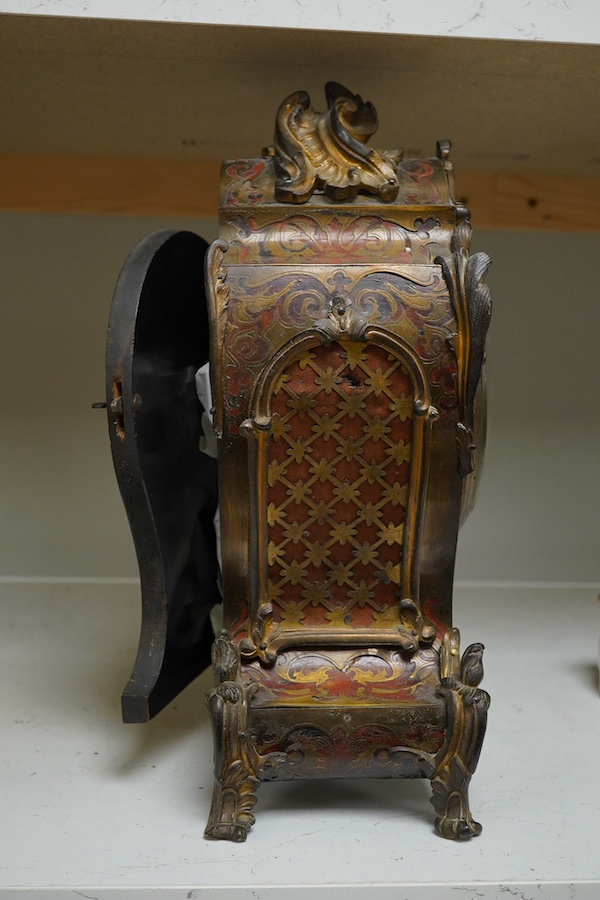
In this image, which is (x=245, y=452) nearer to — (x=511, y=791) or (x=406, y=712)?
(x=406, y=712)

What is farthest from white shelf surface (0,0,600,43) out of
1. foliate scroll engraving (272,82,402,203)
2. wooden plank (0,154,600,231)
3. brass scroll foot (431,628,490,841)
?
wooden plank (0,154,600,231)

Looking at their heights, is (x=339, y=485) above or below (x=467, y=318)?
below

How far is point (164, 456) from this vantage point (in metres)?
1.30

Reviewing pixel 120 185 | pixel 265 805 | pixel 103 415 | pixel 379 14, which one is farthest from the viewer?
pixel 103 415

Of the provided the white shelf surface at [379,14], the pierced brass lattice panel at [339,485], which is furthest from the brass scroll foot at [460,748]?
the white shelf surface at [379,14]

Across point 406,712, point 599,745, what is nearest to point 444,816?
point 406,712

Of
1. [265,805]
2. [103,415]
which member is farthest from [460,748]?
[103,415]

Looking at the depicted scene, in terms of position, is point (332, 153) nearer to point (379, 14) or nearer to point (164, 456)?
point (379, 14)

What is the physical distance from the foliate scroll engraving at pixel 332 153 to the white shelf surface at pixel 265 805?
0.72 m

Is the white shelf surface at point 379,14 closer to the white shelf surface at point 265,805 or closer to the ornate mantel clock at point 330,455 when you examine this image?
the ornate mantel clock at point 330,455

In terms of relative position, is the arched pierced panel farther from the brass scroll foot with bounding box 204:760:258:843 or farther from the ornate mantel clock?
the brass scroll foot with bounding box 204:760:258:843

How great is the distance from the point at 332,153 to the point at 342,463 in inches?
14.4

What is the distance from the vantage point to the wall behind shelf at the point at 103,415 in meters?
1.98

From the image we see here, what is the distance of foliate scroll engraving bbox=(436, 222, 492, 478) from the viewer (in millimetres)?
1150
